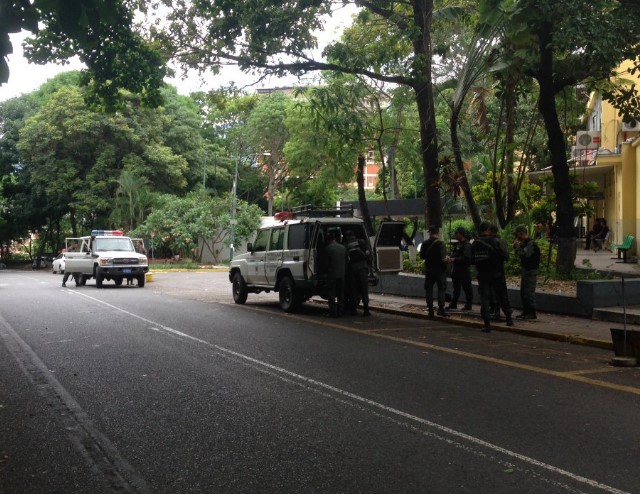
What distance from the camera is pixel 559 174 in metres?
15.9

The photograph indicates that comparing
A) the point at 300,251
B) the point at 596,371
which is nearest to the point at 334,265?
the point at 300,251

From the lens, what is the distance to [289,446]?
523 centimetres

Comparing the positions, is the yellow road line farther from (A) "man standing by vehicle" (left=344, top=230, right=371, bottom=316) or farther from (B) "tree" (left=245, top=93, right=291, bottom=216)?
(B) "tree" (left=245, top=93, right=291, bottom=216)

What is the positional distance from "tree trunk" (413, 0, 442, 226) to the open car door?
2.26m

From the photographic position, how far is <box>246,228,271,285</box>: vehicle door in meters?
16.3

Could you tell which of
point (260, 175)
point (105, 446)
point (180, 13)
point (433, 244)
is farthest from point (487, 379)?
point (260, 175)

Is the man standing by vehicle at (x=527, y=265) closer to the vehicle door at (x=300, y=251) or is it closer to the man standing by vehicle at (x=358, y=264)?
the man standing by vehicle at (x=358, y=264)

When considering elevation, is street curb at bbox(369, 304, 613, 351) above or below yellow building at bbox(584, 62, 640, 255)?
below

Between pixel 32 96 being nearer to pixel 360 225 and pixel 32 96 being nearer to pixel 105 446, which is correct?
pixel 360 225

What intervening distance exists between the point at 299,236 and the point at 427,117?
5.22 meters

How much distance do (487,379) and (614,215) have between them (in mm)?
25321

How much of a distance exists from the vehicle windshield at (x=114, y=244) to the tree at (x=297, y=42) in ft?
37.7

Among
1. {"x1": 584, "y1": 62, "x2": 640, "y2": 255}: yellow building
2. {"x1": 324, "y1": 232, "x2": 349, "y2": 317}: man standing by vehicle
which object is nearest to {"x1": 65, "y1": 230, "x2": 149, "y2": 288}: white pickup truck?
{"x1": 324, "y1": 232, "x2": 349, "y2": 317}: man standing by vehicle

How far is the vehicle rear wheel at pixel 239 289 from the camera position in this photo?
17469 millimetres
